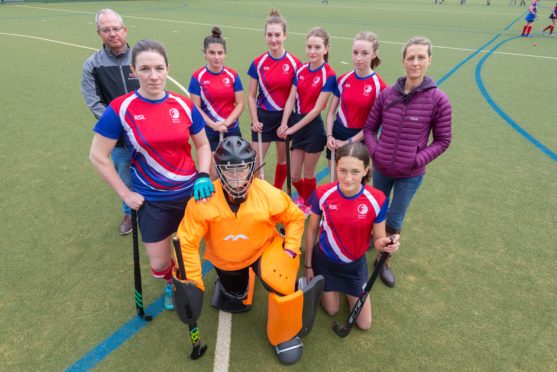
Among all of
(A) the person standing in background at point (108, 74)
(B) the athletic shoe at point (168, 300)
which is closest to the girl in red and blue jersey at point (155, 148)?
(B) the athletic shoe at point (168, 300)

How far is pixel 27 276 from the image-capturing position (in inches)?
153

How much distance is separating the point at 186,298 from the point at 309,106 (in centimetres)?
281

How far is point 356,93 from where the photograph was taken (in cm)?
385

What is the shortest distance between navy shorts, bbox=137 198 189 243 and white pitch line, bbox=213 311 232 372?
101 cm

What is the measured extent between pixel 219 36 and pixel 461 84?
28.4 ft

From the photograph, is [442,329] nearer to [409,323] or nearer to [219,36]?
[409,323]

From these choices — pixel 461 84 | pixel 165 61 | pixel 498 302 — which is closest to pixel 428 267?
pixel 498 302

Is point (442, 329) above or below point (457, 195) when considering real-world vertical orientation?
below

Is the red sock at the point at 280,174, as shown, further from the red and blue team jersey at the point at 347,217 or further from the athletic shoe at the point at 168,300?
the athletic shoe at the point at 168,300

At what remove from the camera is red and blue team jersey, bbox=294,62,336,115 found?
4246 mm

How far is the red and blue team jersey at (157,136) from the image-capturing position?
8.93 feet

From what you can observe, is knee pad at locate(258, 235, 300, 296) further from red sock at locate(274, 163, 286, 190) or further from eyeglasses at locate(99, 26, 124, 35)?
eyeglasses at locate(99, 26, 124, 35)

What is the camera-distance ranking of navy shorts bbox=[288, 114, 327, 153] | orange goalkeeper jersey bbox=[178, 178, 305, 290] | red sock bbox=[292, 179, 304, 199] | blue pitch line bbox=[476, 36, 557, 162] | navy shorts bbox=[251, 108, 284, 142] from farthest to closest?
blue pitch line bbox=[476, 36, 557, 162] < red sock bbox=[292, 179, 304, 199] < navy shorts bbox=[251, 108, 284, 142] < navy shorts bbox=[288, 114, 327, 153] < orange goalkeeper jersey bbox=[178, 178, 305, 290]

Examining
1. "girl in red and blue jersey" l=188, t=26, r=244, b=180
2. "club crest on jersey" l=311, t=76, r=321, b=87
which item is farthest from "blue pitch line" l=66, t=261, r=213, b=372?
"club crest on jersey" l=311, t=76, r=321, b=87
